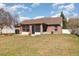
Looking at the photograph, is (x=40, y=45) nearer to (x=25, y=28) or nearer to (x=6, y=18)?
(x=25, y=28)

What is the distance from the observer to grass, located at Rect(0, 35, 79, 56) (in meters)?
7.02

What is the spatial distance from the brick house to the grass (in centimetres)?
17

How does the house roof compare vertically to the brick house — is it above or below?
above

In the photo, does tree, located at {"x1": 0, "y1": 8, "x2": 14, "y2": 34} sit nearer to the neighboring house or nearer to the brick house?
the neighboring house

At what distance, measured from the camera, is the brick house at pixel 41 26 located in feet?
24.0

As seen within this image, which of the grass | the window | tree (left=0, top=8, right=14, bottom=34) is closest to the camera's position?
the grass

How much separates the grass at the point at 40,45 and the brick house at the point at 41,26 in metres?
0.17

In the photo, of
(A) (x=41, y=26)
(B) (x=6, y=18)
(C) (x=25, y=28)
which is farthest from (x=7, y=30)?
(A) (x=41, y=26)

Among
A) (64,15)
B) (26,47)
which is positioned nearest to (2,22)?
(26,47)

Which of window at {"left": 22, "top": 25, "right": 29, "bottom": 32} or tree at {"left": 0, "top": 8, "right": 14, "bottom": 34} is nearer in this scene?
tree at {"left": 0, "top": 8, "right": 14, "bottom": 34}

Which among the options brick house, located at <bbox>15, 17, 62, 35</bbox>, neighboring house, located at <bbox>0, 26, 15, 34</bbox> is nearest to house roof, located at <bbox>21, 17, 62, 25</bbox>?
brick house, located at <bbox>15, 17, 62, 35</bbox>

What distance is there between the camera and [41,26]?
742 cm

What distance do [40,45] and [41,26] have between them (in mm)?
562

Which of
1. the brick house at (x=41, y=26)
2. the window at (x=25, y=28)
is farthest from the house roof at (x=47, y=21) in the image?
the window at (x=25, y=28)
